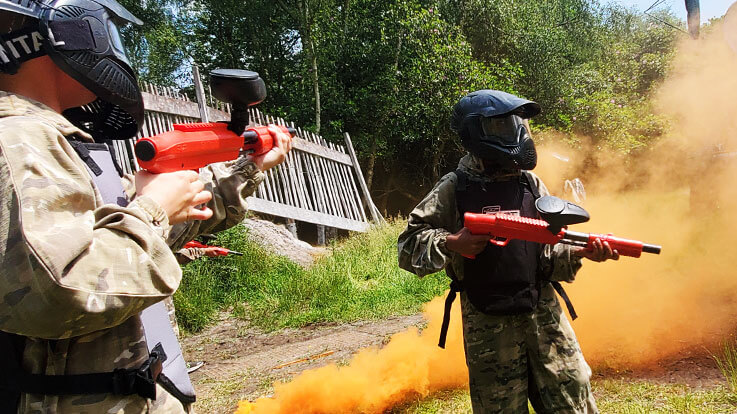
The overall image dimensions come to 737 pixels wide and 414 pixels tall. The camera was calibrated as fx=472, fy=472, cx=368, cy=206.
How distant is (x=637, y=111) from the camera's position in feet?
45.0

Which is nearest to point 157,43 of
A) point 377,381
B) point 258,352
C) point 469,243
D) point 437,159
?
Answer: point 437,159

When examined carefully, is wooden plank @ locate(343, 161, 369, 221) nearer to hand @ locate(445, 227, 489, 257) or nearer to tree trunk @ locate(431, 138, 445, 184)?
tree trunk @ locate(431, 138, 445, 184)

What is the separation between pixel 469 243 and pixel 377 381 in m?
1.92

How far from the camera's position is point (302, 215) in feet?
28.2

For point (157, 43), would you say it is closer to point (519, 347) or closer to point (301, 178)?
point (301, 178)

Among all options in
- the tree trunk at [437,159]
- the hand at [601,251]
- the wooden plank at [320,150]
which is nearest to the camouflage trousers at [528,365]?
the hand at [601,251]

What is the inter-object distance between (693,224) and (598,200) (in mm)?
3460

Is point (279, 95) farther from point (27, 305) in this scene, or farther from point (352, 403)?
point (27, 305)

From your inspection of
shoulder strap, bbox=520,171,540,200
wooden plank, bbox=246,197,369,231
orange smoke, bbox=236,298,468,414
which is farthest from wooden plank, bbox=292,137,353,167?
shoulder strap, bbox=520,171,540,200

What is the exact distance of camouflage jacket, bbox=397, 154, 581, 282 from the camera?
8.67 feet

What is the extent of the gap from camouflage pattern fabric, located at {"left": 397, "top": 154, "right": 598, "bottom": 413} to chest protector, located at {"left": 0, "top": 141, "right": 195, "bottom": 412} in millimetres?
1459

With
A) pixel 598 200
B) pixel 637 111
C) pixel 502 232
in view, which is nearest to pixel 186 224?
pixel 502 232

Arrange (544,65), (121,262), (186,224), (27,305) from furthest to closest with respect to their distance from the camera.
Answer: (544,65)
(186,224)
(121,262)
(27,305)

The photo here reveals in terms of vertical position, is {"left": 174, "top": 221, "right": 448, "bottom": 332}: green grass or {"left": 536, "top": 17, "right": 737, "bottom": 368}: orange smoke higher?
{"left": 536, "top": 17, "right": 737, "bottom": 368}: orange smoke
